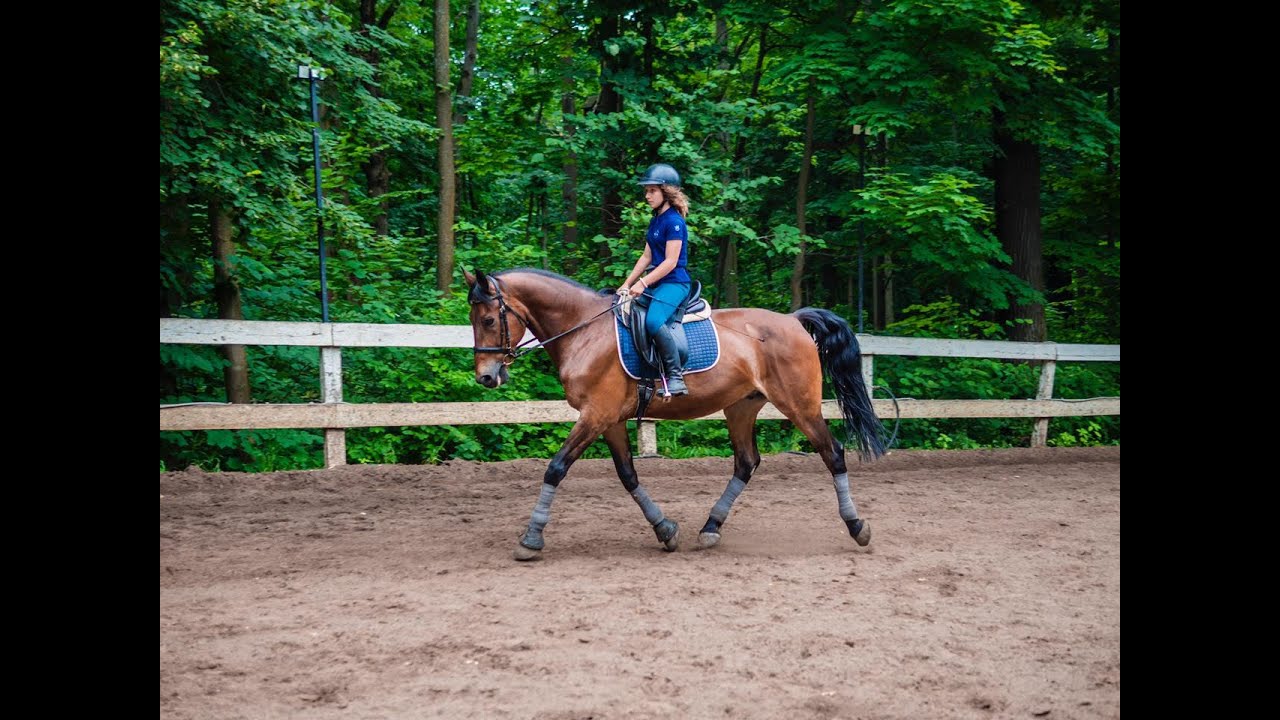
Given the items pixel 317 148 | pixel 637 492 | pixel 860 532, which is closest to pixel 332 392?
pixel 317 148

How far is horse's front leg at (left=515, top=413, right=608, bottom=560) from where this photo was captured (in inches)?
252

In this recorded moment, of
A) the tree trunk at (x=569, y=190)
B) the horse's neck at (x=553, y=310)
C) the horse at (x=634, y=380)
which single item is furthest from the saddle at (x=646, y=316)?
the tree trunk at (x=569, y=190)

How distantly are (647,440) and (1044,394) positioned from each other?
6.53 meters

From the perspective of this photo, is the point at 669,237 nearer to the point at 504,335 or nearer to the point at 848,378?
the point at 504,335

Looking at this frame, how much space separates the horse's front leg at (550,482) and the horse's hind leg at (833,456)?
1586mm

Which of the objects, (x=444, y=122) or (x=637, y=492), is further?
(x=444, y=122)

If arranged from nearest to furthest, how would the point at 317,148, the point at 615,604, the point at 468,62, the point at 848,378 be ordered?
the point at 615,604 → the point at 848,378 → the point at 317,148 → the point at 468,62

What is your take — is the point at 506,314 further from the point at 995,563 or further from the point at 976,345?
the point at 976,345

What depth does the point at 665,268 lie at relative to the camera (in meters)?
6.76

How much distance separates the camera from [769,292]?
2086cm

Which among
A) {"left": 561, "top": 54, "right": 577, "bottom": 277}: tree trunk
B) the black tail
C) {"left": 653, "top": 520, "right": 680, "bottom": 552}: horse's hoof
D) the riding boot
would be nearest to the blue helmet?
the riding boot

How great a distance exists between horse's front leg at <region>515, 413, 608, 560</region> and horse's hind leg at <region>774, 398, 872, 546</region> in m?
1.59

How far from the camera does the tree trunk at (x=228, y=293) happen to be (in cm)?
1030

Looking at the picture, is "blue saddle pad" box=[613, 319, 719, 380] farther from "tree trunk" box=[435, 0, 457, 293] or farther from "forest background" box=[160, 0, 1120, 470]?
"tree trunk" box=[435, 0, 457, 293]
